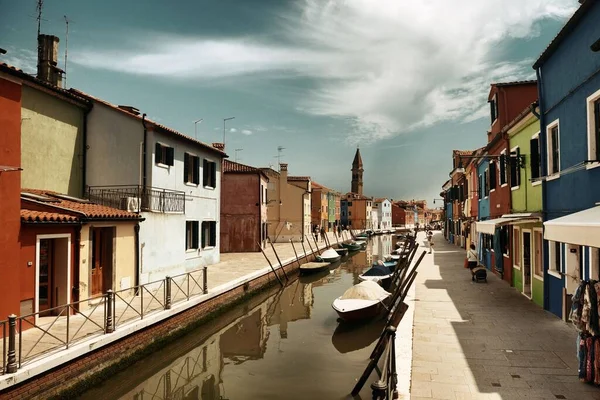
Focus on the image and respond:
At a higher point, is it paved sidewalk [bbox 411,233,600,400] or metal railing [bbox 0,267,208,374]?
metal railing [bbox 0,267,208,374]

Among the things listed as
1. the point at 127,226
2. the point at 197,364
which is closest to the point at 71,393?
the point at 197,364

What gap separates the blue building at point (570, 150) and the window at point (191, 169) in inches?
624

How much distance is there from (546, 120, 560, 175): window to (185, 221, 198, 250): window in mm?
16390

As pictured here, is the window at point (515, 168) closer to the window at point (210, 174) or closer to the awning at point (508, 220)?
the awning at point (508, 220)

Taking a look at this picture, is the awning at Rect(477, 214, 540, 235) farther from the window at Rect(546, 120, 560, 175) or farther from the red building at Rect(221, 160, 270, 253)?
the red building at Rect(221, 160, 270, 253)

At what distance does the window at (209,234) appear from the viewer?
22922 millimetres

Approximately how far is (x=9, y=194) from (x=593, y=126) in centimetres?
1357

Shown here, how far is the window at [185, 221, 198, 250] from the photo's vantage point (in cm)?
2112

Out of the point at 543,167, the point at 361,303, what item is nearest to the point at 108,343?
the point at 361,303

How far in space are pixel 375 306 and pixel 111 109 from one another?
13.9 metres

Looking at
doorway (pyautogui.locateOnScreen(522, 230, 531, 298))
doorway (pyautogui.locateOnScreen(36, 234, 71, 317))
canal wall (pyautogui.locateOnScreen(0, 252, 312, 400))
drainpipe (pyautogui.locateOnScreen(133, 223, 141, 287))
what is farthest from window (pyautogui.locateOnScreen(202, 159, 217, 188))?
doorway (pyautogui.locateOnScreen(522, 230, 531, 298))

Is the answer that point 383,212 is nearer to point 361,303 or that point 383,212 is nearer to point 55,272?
point 361,303

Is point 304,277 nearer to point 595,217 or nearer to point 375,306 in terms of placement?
point 375,306

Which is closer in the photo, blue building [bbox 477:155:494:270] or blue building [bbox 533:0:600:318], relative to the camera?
blue building [bbox 533:0:600:318]
